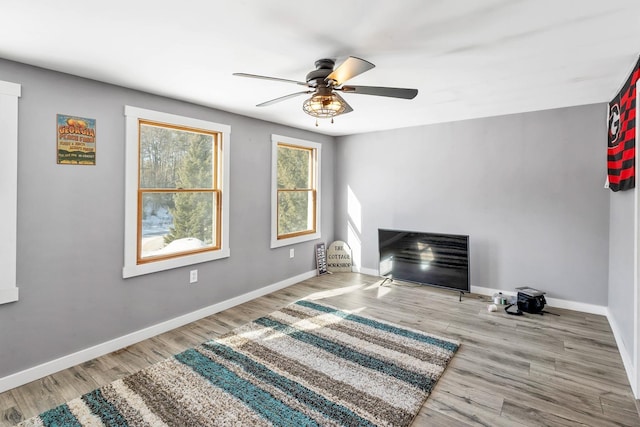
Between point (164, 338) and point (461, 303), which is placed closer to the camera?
point (164, 338)

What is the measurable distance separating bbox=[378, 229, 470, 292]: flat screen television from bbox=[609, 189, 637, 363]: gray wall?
4.65 ft

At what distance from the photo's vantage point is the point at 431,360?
8.95 feet

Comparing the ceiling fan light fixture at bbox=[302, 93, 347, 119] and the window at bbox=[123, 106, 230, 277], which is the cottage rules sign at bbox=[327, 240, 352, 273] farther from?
the ceiling fan light fixture at bbox=[302, 93, 347, 119]

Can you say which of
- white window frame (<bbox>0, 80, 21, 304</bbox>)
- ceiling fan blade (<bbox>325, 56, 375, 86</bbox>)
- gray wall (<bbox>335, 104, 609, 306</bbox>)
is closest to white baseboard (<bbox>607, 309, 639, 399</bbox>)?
gray wall (<bbox>335, 104, 609, 306</bbox>)

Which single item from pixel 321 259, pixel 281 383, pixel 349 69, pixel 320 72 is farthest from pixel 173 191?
Answer: pixel 321 259

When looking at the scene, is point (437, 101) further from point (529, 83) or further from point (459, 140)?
point (459, 140)

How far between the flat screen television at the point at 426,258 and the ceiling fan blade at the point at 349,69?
9.61 feet

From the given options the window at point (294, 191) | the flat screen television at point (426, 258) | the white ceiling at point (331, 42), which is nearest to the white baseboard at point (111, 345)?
the window at point (294, 191)

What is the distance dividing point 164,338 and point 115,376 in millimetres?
656

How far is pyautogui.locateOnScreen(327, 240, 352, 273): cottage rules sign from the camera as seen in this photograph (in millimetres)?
5598

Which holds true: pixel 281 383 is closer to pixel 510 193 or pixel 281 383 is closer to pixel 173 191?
pixel 173 191

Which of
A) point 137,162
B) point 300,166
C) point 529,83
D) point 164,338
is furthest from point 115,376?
point 529,83

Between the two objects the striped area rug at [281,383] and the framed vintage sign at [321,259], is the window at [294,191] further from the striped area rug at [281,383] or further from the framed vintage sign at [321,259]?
the striped area rug at [281,383]

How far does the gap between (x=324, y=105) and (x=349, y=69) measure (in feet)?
1.41
